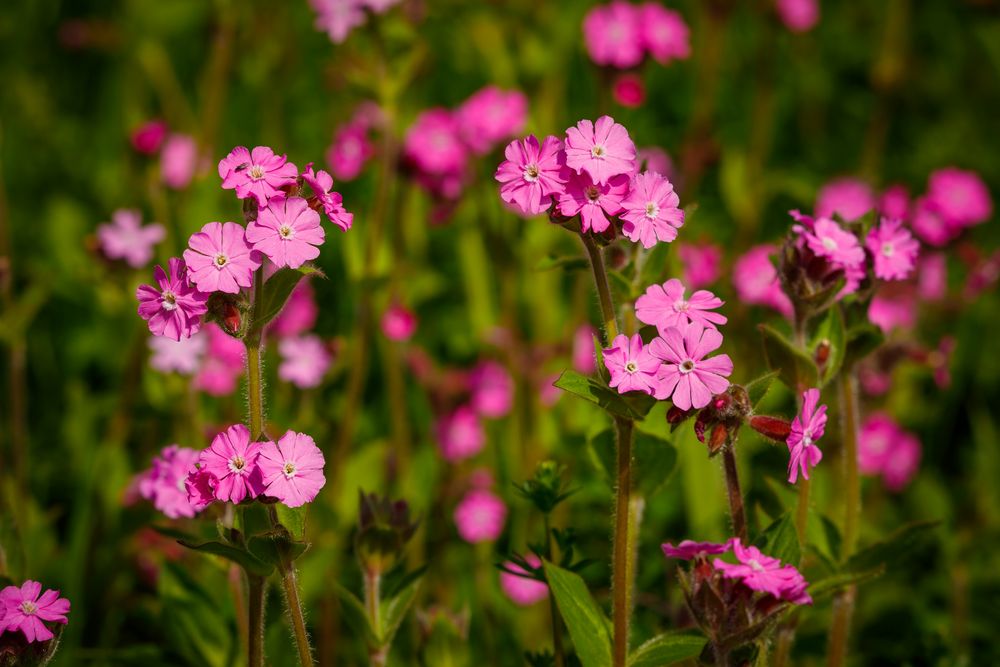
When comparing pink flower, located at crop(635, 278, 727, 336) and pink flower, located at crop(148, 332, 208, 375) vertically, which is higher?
pink flower, located at crop(635, 278, 727, 336)

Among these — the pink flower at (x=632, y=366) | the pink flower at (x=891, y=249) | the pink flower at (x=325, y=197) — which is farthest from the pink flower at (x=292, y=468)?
the pink flower at (x=891, y=249)

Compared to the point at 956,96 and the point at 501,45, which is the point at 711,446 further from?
the point at 956,96

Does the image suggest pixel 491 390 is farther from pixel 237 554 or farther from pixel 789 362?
pixel 237 554

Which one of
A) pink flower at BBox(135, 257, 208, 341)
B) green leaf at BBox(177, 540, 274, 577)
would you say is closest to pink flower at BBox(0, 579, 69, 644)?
green leaf at BBox(177, 540, 274, 577)

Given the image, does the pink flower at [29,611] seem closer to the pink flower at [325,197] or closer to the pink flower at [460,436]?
the pink flower at [325,197]

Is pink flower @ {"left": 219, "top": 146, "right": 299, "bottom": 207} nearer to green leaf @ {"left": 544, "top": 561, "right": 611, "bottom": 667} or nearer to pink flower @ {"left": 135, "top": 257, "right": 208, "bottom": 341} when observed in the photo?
pink flower @ {"left": 135, "top": 257, "right": 208, "bottom": 341}

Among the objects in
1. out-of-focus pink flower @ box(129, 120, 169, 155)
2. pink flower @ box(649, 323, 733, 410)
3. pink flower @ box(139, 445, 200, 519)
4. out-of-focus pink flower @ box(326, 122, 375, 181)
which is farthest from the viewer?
out-of-focus pink flower @ box(326, 122, 375, 181)
